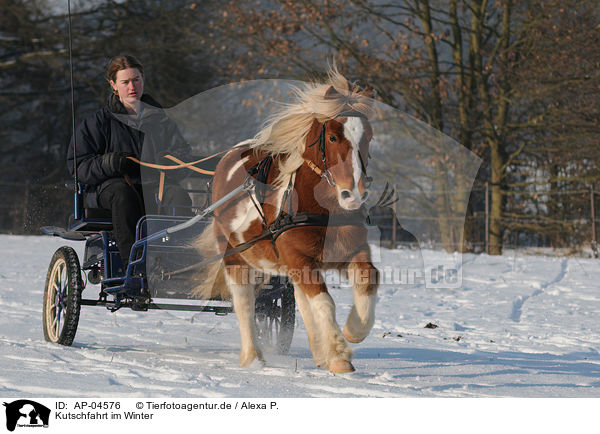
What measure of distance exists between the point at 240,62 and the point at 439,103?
15.2 ft

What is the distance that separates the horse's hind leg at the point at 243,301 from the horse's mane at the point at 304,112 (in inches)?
34.6

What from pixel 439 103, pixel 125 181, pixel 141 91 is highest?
pixel 439 103

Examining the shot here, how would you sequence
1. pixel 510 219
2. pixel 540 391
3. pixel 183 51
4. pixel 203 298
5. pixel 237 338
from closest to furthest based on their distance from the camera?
pixel 540 391
pixel 203 298
pixel 237 338
pixel 510 219
pixel 183 51

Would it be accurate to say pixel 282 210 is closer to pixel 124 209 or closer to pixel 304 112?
pixel 304 112

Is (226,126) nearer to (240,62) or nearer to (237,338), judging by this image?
(240,62)

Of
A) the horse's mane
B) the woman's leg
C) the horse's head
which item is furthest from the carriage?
the horse's head

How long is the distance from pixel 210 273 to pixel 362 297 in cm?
158

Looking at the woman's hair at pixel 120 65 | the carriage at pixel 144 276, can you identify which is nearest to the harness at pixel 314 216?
the carriage at pixel 144 276

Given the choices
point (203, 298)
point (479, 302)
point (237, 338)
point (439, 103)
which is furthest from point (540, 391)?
point (439, 103)

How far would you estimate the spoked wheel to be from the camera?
18.8ft

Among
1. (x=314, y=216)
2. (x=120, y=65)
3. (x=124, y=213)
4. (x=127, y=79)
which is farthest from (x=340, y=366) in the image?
(x=120, y=65)

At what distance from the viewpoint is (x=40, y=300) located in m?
8.25

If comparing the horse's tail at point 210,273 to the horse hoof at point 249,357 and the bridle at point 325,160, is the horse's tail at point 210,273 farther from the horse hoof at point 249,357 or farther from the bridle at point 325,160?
the bridle at point 325,160
